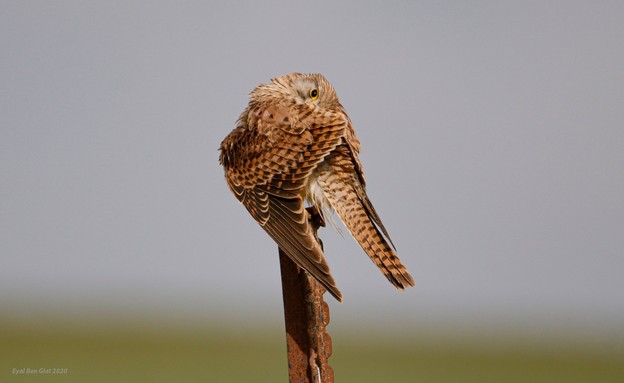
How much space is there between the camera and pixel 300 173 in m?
4.88

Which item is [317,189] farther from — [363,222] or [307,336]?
[307,336]

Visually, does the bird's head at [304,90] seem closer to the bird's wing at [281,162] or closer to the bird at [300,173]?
the bird at [300,173]

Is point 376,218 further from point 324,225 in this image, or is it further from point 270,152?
point 270,152

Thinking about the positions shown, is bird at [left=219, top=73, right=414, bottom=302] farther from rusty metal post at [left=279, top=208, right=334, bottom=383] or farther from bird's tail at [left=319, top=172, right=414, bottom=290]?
rusty metal post at [left=279, top=208, right=334, bottom=383]

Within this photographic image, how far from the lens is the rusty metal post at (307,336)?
3635mm

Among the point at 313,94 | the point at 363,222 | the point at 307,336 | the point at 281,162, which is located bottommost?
the point at 307,336

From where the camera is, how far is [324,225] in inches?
189

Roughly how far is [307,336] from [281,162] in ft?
4.95

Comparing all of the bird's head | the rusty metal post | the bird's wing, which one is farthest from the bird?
the rusty metal post

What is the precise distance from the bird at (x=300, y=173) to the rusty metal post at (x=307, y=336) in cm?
61

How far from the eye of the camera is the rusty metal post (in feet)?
11.9


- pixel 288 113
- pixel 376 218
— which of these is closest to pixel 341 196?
pixel 376 218

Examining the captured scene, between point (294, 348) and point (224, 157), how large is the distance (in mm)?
2002

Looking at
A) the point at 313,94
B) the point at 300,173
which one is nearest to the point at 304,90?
the point at 313,94
